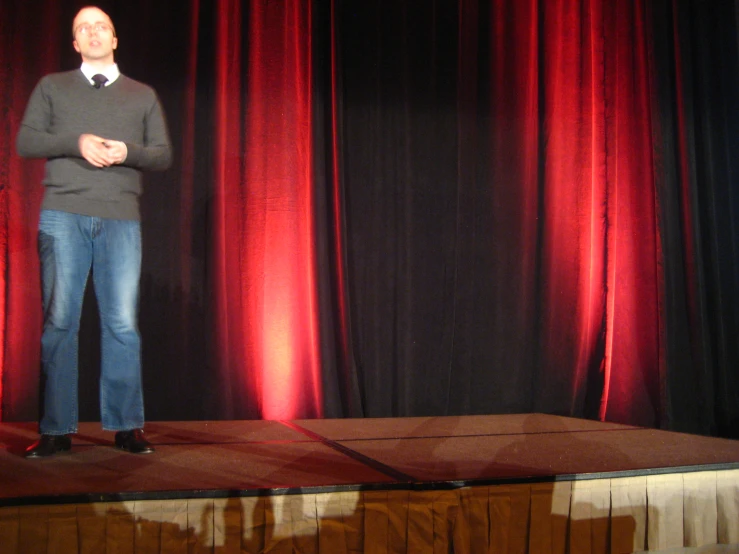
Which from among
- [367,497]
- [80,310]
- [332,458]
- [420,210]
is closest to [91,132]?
[80,310]

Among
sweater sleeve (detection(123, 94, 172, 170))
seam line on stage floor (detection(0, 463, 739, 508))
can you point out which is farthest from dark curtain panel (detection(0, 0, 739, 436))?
seam line on stage floor (detection(0, 463, 739, 508))

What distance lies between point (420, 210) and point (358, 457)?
1668 millimetres

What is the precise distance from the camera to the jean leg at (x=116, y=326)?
2.01 metres

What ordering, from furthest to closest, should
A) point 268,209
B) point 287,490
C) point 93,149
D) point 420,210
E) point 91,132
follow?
1. point 420,210
2. point 268,209
3. point 91,132
4. point 93,149
5. point 287,490

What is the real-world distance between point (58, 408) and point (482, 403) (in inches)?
83.3

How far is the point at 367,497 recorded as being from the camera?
5.55 ft

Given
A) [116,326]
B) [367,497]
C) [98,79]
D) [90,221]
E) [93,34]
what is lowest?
[367,497]

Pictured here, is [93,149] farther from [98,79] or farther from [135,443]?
[135,443]

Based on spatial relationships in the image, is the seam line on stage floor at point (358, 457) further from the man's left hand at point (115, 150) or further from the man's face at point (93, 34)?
the man's face at point (93, 34)

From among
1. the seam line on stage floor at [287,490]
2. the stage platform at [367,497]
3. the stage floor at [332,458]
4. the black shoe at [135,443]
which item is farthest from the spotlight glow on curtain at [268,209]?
the seam line on stage floor at [287,490]

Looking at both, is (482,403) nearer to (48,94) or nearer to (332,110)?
(332,110)

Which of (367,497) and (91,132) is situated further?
(91,132)

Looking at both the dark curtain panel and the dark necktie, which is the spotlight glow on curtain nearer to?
the dark curtain panel

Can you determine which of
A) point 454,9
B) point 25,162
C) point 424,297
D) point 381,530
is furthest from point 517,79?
point 381,530
